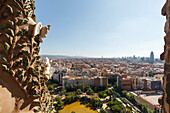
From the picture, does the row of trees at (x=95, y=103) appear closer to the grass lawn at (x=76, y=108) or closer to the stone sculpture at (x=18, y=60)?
the grass lawn at (x=76, y=108)

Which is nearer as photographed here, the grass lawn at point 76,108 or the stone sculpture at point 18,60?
the stone sculpture at point 18,60

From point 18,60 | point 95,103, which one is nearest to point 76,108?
point 95,103

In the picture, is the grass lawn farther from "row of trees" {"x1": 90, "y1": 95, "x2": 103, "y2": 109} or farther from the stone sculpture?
the stone sculpture

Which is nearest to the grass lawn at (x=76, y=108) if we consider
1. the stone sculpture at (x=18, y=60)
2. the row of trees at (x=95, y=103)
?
the row of trees at (x=95, y=103)

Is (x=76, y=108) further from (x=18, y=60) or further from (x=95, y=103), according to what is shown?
(x=18, y=60)

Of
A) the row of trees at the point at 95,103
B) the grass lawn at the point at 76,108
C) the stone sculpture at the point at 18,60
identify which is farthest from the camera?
the row of trees at the point at 95,103

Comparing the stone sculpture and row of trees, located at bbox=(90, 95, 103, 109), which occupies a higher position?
the stone sculpture

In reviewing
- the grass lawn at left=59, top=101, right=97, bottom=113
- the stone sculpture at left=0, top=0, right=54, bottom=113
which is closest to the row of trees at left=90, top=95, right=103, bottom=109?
the grass lawn at left=59, top=101, right=97, bottom=113

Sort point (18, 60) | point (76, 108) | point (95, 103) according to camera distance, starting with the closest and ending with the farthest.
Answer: point (18, 60)
point (76, 108)
point (95, 103)

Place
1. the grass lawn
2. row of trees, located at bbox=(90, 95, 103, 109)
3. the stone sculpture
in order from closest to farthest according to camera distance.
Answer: the stone sculpture
the grass lawn
row of trees, located at bbox=(90, 95, 103, 109)
